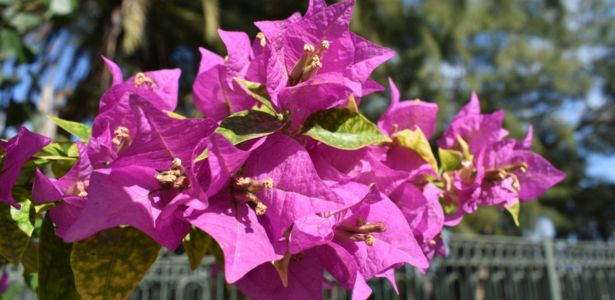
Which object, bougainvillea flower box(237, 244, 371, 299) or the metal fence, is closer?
bougainvillea flower box(237, 244, 371, 299)

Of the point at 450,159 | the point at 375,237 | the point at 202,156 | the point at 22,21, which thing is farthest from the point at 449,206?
the point at 22,21

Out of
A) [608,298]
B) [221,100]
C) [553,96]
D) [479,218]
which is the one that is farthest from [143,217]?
[553,96]

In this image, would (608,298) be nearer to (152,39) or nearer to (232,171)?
(232,171)

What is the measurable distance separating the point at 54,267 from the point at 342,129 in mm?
189

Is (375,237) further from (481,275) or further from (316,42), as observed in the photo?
(481,275)

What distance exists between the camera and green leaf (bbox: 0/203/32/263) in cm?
28

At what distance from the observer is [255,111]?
287mm

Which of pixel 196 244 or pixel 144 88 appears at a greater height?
pixel 144 88

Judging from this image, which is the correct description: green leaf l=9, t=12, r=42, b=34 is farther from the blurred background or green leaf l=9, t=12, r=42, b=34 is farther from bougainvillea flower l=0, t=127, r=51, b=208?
the blurred background

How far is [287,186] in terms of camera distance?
28 cm

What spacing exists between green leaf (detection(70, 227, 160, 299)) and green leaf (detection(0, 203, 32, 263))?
3 centimetres

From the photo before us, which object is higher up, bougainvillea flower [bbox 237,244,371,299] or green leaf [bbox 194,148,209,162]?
green leaf [bbox 194,148,209,162]

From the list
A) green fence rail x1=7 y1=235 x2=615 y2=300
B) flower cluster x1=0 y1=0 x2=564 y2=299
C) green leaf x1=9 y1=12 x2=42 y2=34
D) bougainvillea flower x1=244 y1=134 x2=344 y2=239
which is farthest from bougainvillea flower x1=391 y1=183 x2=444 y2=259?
green fence rail x1=7 y1=235 x2=615 y2=300

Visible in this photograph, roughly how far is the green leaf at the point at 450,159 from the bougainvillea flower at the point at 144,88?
22cm
